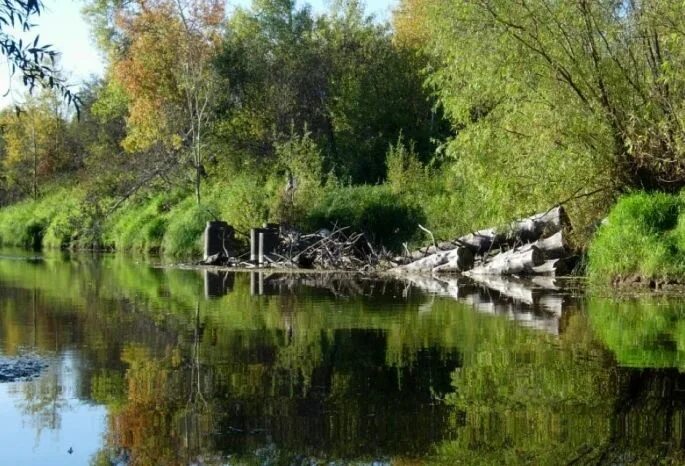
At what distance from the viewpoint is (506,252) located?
2572 centimetres

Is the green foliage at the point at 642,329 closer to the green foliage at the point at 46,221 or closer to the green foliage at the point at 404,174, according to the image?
the green foliage at the point at 404,174

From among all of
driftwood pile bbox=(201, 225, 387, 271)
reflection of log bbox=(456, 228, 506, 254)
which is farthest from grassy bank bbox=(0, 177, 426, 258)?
reflection of log bbox=(456, 228, 506, 254)

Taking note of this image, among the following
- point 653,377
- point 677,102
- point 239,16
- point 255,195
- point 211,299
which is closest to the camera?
point 653,377

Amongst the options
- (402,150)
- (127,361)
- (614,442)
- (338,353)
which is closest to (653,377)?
(614,442)

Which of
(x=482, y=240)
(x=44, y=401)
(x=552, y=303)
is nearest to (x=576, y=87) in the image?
(x=482, y=240)

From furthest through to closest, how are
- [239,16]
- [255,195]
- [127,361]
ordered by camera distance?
[239,16]
[255,195]
[127,361]

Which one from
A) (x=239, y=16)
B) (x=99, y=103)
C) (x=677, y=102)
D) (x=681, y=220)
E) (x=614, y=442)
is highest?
(x=239, y=16)

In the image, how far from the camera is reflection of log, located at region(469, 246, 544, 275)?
80.3ft

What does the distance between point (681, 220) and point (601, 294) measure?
2895 mm

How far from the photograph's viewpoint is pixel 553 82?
22141 millimetres

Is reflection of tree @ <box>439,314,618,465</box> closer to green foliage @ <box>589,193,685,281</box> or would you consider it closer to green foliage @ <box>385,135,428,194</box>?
green foliage @ <box>589,193,685,281</box>

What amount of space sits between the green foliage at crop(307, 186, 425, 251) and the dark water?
43.1 feet

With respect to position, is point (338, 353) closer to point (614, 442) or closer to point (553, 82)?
point (614, 442)

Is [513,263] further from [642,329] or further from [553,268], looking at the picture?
[642,329]
